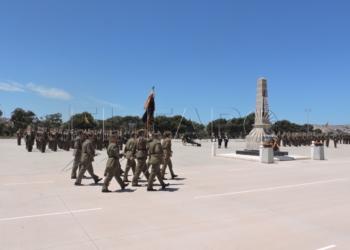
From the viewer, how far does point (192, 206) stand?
680 centimetres

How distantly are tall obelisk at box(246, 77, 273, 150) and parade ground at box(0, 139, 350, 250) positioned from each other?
10931 mm

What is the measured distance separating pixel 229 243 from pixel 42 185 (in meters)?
6.66

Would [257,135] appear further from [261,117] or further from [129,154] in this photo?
[129,154]

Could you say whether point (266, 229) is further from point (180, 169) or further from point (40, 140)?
point (40, 140)

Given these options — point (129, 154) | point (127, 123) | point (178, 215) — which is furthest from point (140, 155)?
point (127, 123)

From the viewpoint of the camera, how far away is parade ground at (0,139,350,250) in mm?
4652

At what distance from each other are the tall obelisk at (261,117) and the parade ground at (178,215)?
10.9 metres

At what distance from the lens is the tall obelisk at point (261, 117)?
829 inches

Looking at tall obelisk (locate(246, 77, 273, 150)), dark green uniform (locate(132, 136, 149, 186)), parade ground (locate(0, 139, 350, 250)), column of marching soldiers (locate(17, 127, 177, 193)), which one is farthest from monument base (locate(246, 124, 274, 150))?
dark green uniform (locate(132, 136, 149, 186))

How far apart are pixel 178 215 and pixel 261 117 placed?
54.5ft

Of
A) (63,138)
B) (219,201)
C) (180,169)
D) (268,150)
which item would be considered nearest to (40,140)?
(63,138)

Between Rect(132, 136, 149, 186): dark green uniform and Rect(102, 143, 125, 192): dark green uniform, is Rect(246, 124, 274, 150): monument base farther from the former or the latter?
Rect(102, 143, 125, 192): dark green uniform

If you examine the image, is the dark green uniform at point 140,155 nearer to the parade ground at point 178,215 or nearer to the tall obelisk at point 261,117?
the parade ground at point 178,215

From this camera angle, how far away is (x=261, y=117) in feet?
69.9
